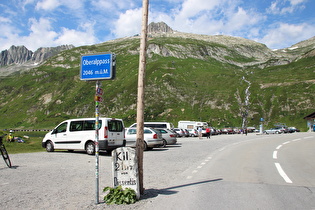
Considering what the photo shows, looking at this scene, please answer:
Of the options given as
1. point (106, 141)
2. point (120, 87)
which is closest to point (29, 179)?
point (106, 141)

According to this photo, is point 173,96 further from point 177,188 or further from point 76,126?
point 177,188

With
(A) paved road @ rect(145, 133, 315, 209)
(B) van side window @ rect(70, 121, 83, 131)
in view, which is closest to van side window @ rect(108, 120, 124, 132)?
(B) van side window @ rect(70, 121, 83, 131)

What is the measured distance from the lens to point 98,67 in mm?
6270

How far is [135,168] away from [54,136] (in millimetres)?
12747

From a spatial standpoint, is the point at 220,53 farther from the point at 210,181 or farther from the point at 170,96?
the point at 210,181

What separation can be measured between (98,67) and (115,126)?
10.5 metres

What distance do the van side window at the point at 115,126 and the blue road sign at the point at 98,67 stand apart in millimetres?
9865

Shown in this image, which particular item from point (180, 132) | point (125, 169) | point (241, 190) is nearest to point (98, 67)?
point (125, 169)

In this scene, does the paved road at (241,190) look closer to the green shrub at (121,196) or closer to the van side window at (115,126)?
the green shrub at (121,196)

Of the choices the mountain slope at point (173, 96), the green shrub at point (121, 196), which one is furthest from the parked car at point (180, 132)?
the green shrub at point (121, 196)

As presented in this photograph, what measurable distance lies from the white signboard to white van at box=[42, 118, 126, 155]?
9.44 meters

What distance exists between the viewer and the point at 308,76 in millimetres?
95688

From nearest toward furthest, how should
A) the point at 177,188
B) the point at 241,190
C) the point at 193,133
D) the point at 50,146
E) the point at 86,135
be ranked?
the point at 241,190
the point at 177,188
the point at 86,135
the point at 50,146
the point at 193,133

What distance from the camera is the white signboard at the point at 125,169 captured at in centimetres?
616
